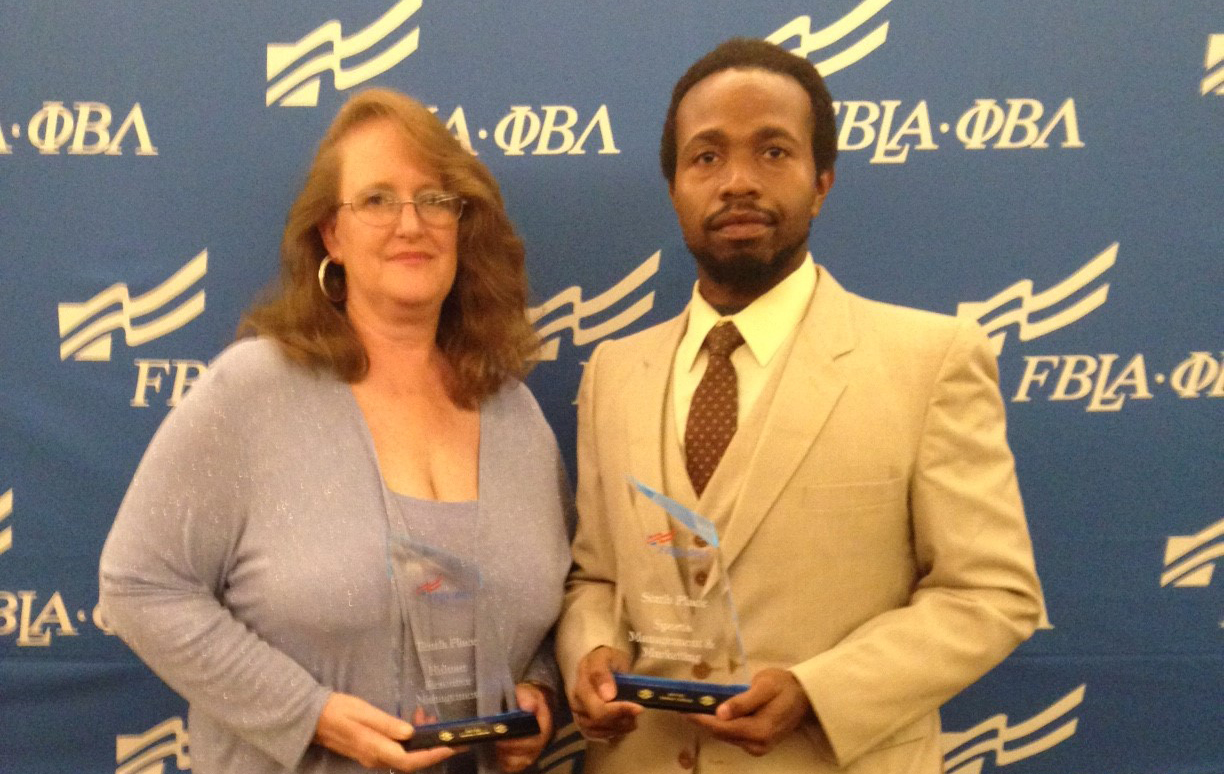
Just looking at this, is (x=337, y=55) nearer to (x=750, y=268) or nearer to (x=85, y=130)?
(x=85, y=130)

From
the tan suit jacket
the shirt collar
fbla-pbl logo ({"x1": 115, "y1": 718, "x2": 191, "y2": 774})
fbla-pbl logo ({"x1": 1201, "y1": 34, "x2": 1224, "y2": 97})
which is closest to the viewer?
the tan suit jacket

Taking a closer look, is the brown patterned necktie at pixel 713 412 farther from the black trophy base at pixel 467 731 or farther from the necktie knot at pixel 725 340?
the black trophy base at pixel 467 731

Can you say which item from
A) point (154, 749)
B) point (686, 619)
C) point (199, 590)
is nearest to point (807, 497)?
point (686, 619)

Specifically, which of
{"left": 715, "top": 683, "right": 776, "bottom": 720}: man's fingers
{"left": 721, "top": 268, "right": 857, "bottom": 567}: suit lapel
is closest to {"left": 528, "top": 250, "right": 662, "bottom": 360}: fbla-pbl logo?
{"left": 721, "top": 268, "right": 857, "bottom": 567}: suit lapel

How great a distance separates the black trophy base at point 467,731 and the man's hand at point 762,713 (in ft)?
0.93

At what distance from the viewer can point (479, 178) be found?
5.92 ft

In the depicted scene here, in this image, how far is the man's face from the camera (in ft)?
4.92

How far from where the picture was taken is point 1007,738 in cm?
213

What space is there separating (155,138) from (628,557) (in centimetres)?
141

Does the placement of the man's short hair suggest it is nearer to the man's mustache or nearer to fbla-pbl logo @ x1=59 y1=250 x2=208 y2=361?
the man's mustache

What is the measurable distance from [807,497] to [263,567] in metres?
0.84

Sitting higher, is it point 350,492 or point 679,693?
point 350,492

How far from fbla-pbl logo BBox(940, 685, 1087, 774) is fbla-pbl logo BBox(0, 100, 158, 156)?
2157 mm

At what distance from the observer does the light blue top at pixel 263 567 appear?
1491 mm
